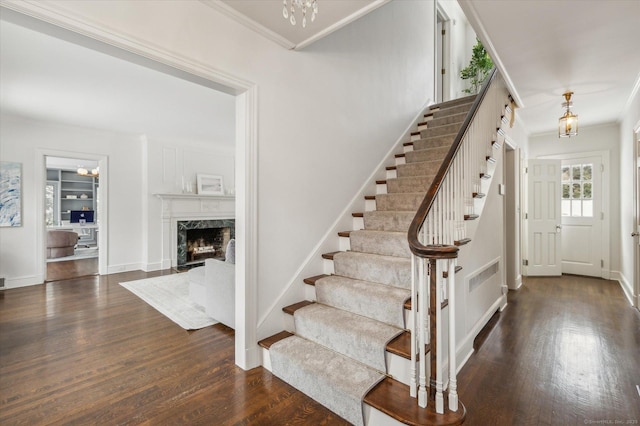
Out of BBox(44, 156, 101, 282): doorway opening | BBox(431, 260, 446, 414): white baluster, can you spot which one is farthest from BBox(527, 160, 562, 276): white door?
BBox(44, 156, 101, 282): doorway opening

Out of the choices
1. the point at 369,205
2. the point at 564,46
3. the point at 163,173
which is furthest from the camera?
the point at 163,173

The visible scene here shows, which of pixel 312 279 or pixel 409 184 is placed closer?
pixel 312 279

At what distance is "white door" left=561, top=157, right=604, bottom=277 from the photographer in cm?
531

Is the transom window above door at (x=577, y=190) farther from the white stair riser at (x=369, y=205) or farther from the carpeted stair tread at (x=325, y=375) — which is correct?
the carpeted stair tread at (x=325, y=375)

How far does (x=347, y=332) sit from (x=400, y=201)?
5.62ft

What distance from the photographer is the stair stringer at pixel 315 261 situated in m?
2.48

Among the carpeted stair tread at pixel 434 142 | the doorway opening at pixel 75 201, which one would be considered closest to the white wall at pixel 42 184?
the doorway opening at pixel 75 201

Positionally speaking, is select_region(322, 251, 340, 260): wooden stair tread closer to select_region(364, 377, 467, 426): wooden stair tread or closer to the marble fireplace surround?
select_region(364, 377, 467, 426): wooden stair tread

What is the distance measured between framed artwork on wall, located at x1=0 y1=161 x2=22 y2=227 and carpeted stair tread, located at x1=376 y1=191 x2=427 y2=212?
18.6ft

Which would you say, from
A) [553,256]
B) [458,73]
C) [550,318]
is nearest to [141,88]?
[550,318]

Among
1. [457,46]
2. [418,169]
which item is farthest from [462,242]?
[457,46]

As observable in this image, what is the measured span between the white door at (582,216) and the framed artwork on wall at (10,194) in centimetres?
957

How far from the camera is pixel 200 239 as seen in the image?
6859 millimetres

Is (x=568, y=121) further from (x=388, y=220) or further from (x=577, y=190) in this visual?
(x=388, y=220)
